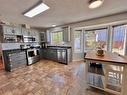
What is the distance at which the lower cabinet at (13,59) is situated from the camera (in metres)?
3.54

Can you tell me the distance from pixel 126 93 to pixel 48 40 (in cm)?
541

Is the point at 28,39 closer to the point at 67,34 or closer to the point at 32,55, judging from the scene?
the point at 32,55

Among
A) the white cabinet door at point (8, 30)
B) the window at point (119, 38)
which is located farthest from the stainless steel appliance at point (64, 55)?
the white cabinet door at point (8, 30)

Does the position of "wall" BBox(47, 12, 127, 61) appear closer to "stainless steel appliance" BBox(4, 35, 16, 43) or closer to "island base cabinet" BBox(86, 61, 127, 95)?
"island base cabinet" BBox(86, 61, 127, 95)

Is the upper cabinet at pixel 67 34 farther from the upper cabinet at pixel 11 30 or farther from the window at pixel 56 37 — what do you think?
the upper cabinet at pixel 11 30

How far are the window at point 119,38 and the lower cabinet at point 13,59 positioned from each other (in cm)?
457

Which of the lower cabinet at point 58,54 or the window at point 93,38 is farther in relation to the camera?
the lower cabinet at point 58,54

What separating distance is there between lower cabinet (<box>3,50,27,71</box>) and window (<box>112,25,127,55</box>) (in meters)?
4.57

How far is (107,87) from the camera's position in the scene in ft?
6.54

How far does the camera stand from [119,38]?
3648mm

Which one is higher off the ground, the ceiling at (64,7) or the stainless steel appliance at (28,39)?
the ceiling at (64,7)

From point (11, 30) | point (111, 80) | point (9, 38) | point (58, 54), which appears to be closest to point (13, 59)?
point (9, 38)

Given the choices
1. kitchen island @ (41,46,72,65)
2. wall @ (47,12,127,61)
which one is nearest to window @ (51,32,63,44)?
kitchen island @ (41,46,72,65)

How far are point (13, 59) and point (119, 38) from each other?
4.90 metres
